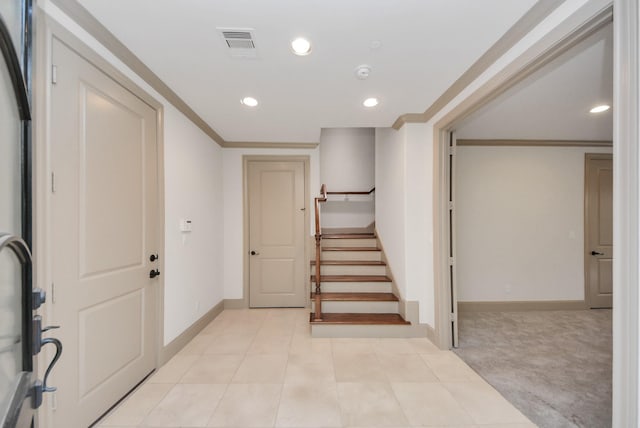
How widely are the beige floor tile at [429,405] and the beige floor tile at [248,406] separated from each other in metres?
0.91

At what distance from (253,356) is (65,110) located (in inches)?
93.4

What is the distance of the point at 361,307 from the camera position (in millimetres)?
3393

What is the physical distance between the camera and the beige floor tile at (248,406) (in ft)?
5.81

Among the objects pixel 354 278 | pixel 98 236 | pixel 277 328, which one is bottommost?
pixel 277 328

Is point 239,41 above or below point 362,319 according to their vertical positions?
above

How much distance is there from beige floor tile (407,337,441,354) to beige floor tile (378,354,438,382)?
145 millimetres

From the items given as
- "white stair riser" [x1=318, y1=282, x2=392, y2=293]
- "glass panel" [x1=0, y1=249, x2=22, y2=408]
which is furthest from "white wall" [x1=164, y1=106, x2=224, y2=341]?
"glass panel" [x1=0, y1=249, x2=22, y2=408]

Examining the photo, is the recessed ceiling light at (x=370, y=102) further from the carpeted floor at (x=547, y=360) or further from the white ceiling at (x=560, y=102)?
the carpeted floor at (x=547, y=360)

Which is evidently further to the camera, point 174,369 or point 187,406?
point 174,369

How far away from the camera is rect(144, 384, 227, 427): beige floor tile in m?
1.78

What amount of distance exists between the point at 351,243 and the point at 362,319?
165cm

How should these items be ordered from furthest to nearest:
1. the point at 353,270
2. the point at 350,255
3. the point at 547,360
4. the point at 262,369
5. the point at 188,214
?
the point at 350,255
the point at 353,270
the point at 188,214
the point at 547,360
the point at 262,369

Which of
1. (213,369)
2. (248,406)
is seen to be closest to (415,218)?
(248,406)

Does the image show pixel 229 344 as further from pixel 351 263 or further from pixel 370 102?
pixel 370 102
